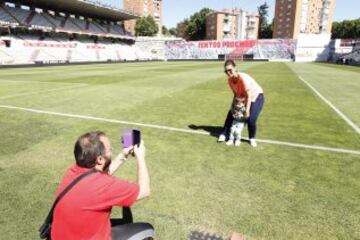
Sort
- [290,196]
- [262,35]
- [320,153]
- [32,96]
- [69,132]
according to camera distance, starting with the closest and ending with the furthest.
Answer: [290,196], [320,153], [69,132], [32,96], [262,35]

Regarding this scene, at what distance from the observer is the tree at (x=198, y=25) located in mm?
113875

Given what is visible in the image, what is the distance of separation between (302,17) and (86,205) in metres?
114

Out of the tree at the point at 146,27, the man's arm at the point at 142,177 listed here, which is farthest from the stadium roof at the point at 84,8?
the man's arm at the point at 142,177

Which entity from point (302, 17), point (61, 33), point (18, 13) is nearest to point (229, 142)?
point (18, 13)

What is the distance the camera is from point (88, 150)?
2.14 meters

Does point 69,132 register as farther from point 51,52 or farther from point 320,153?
point 51,52

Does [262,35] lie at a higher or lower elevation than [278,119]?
higher

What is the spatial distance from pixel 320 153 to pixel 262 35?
413 ft

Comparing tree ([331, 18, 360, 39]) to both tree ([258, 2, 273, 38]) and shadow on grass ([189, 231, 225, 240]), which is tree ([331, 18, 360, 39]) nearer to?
tree ([258, 2, 273, 38])

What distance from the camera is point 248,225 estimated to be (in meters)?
3.46

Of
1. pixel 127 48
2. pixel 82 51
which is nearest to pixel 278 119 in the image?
pixel 82 51

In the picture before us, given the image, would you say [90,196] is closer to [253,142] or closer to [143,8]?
[253,142]

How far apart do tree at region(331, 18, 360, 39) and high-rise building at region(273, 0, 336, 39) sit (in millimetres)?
3832

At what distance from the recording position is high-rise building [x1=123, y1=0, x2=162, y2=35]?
102688 mm
